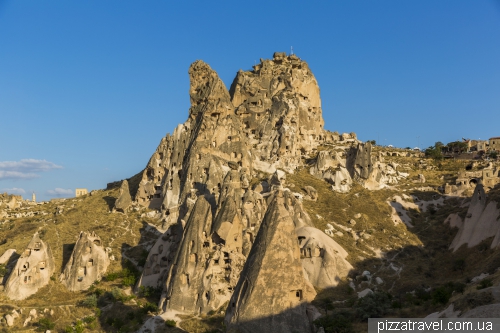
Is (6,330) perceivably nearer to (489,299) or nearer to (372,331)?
(372,331)

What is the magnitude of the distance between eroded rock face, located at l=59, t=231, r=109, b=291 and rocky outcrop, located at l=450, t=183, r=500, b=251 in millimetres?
33998

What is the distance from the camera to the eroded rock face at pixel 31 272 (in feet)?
182

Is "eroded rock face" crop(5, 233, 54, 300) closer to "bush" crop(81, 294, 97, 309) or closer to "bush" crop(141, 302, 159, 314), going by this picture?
"bush" crop(81, 294, 97, 309)

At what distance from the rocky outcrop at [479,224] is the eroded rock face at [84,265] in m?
34.0

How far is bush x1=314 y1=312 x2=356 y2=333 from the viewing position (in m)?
34.0

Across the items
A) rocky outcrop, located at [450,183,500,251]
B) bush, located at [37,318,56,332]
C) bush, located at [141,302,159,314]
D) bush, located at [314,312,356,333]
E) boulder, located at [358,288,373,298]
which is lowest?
bush, located at [37,318,56,332]

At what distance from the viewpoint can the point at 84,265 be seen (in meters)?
57.8

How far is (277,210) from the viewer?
3531 centimetres

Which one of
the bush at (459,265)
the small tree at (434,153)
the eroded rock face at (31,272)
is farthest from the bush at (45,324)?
the small tree at (434,153)

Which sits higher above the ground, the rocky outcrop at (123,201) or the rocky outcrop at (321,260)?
the rocky outcrop at (123,201)

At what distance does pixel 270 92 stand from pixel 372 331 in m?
59.9

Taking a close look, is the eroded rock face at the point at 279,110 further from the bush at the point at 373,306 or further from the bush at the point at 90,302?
the bush at the point at 373,306

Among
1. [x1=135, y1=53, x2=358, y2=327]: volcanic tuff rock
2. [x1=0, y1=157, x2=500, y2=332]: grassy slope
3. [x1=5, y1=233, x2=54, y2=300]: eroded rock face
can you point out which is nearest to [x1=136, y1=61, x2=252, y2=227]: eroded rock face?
[x1=135, y1=53, x2=358, y2=327]: volcanic tuff rock

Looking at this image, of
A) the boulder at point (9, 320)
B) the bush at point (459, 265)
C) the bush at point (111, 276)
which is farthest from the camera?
the bush at point (111, 276)
